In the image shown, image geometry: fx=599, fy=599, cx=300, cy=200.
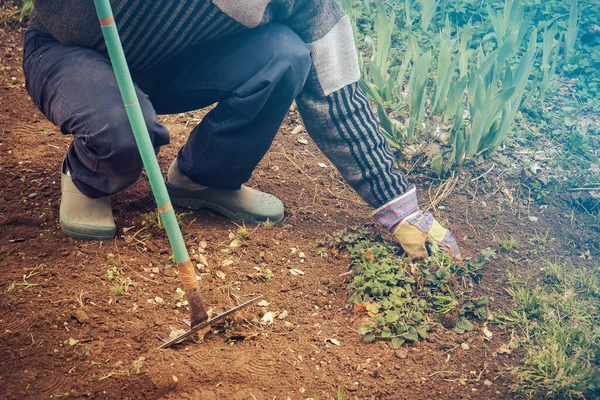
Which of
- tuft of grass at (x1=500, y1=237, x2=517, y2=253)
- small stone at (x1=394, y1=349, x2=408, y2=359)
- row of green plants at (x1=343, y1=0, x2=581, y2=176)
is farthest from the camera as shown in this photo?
row of green plants at (x1=343, y1=0, x2=581, y2=176)

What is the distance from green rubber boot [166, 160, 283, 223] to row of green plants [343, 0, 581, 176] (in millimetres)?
682

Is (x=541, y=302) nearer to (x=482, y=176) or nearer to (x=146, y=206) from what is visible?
(x=482, y=176)

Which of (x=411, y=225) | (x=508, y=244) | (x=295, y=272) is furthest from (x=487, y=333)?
(x=295, y=272)

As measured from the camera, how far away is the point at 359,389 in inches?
66.8

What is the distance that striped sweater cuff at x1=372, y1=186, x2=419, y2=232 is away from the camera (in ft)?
6.87

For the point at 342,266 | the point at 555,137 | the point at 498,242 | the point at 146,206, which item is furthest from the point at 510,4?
the point at 146,206

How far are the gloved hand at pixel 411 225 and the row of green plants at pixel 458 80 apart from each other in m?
0.57

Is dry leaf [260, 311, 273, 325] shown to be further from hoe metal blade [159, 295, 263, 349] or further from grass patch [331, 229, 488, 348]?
grass patch [331, 229, 488, 348]

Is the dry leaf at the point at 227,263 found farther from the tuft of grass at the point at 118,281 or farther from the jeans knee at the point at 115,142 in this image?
the jeans knee at the point at 115,142

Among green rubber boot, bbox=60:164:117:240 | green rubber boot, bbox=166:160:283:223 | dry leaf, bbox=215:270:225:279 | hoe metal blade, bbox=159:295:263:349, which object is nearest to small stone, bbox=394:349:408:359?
hoe metal blade, bbox=159:295:263:349

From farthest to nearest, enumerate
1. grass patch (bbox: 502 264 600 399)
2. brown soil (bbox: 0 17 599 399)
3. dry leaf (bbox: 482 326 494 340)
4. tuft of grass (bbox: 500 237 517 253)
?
1. tuft of grass (bbox: 500 237 517 253)
2. dry leaf (bbox: 482 326 494 340)
3. grass patch (bbox: 502 264 600 399)
4. brown soil (bbox: 0 17 599 399)

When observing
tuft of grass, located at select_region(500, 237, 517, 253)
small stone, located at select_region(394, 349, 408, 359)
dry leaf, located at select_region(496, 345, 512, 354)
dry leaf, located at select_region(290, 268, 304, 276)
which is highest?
dry leaf, located at select_region(290, 268, 304, 276)

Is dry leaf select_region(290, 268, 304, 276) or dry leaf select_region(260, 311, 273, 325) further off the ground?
dry leaf select_region(260, 311, 273, 325)

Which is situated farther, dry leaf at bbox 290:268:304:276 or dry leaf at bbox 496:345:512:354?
dry leaf at bbox 290:268:304:276
